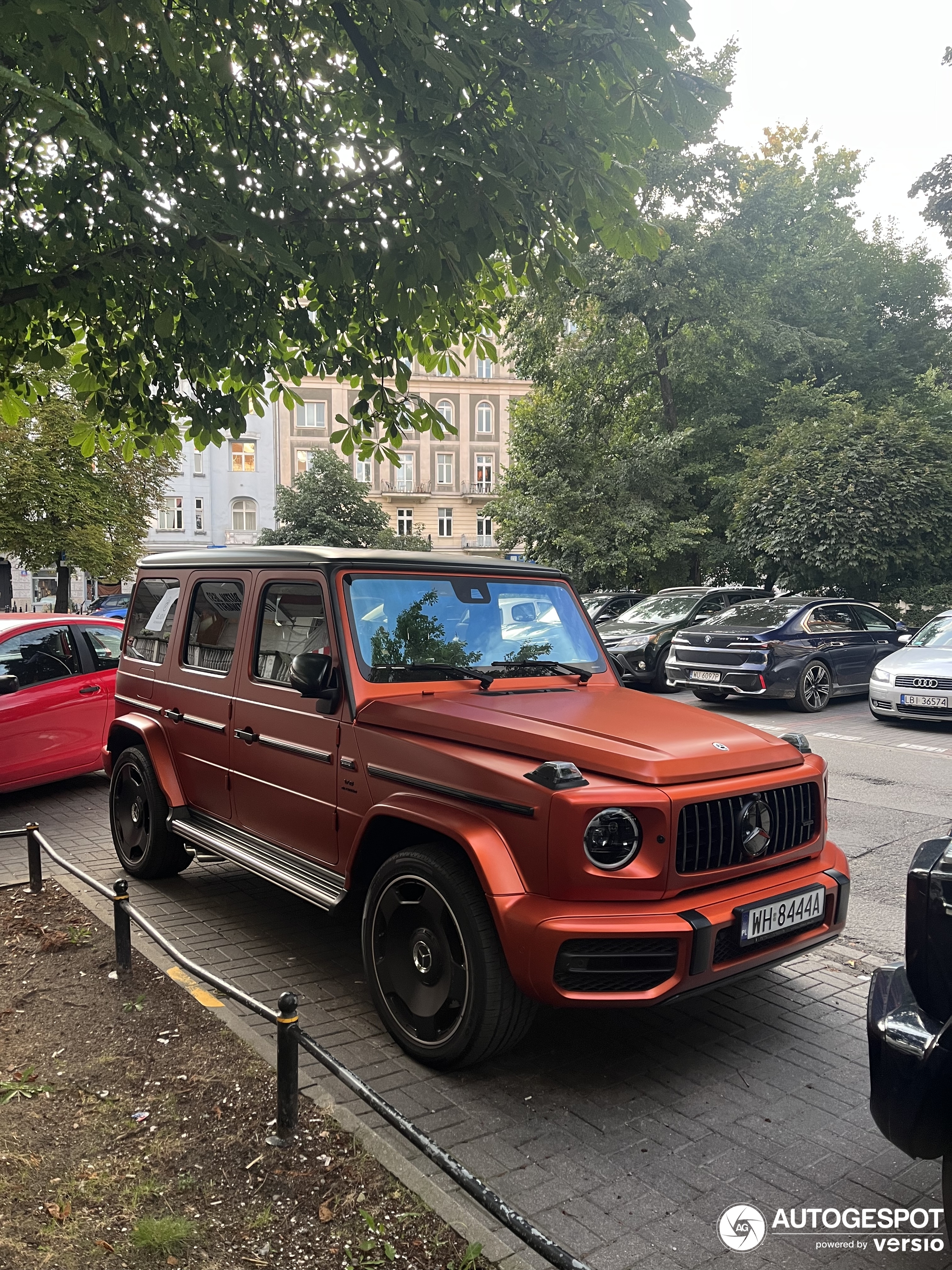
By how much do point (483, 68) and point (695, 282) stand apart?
869 inches

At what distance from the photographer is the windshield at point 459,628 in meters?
4.41

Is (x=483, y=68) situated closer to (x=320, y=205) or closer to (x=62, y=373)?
(x=320, y=205)

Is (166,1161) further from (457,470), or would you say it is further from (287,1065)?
(457,470)

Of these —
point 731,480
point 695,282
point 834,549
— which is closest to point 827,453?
point 834,549

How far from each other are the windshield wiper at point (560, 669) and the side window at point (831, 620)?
1066 centimetres

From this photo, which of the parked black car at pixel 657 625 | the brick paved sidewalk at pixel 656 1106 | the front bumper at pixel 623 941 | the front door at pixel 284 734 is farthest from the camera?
the parked black car at pixel 657 625

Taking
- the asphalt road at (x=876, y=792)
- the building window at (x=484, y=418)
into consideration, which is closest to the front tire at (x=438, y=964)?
the asphalt road at (x=876, y=792)

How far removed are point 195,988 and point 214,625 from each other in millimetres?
2015

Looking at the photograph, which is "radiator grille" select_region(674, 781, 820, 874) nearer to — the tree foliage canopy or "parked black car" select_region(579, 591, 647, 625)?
the tree foliage canopy

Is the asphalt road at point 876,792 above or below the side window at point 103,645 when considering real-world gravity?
below

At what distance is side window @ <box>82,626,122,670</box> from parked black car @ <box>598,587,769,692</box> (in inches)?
337

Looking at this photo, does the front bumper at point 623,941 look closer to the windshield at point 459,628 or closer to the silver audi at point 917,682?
the windshield at point 459,628

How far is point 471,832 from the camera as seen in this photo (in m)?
3.44

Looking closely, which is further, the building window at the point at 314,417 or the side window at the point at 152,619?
the building window at the point at 314,417
